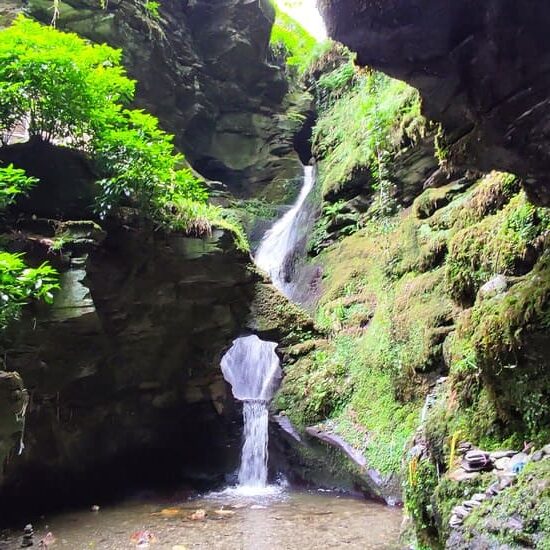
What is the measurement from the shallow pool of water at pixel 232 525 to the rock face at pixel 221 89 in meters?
11.4

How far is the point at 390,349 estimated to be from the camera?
8.53 metres

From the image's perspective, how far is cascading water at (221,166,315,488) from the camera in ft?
33.0

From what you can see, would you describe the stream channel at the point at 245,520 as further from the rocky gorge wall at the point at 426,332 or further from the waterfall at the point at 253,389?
the rocky gorge wall at the point at 426,332

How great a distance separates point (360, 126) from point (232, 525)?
9913 mm

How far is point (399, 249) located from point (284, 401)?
11.7ft

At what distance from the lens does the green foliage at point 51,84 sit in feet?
23.5

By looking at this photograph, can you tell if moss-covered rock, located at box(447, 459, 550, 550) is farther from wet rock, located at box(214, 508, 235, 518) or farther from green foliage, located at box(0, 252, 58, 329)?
wet rock, located at box(214, 508, 235, 518)

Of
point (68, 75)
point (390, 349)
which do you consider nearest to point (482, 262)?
point (390, 349)

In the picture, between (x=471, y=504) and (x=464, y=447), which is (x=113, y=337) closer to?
(x=464, y=447)

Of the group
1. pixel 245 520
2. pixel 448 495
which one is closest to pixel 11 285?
pixel 448 495

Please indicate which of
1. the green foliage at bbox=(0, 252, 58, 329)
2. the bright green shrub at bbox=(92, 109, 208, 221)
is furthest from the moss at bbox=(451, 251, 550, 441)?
the bright green shrub at bbox=(92, 109, 208, 221)

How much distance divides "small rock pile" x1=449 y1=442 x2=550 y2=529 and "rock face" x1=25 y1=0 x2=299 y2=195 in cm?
1381

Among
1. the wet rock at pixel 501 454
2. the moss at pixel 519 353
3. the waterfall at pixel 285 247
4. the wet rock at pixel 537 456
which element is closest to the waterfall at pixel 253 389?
the waterfall at pixel 285 247

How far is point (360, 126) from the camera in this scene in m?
13.2
